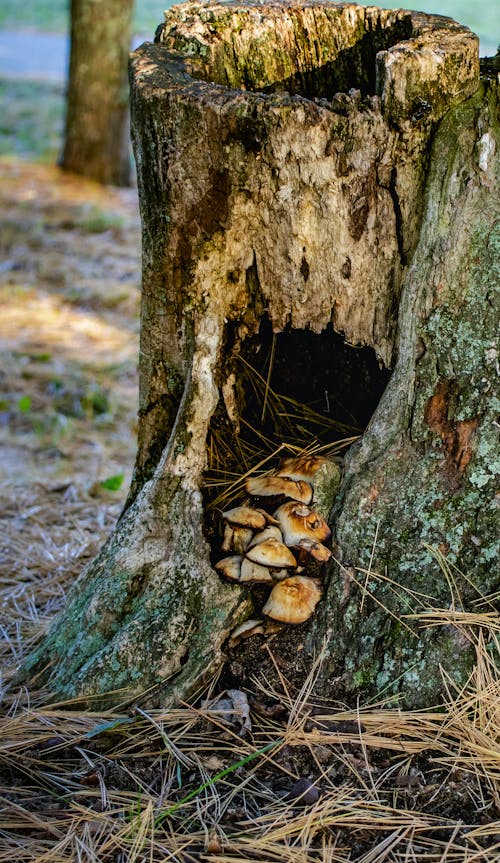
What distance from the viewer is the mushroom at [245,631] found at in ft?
6.86

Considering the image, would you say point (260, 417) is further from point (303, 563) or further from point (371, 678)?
point (371, 678)

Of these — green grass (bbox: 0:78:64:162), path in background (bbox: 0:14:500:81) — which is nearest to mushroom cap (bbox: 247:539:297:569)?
green grass (bbox: 0:78:64:162)

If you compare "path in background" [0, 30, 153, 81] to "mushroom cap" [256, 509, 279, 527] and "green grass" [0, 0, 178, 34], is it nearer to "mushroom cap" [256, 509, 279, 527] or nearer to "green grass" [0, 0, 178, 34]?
"green grass" [0, 0, 178, 34]

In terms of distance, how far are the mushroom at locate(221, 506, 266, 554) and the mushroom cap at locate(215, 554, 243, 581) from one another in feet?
0.09

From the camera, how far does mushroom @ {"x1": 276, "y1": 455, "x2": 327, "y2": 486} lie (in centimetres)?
225

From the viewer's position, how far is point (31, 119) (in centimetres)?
1190

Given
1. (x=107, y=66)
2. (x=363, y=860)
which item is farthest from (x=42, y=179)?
(x=363, y=860)

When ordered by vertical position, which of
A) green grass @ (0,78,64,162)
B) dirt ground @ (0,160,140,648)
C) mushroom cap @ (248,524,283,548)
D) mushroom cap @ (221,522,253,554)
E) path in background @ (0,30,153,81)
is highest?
path in background @ (0,30,153,81)

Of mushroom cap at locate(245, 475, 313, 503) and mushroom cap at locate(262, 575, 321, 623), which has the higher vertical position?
mushroom cap at locate(245, 475, 313, 503)

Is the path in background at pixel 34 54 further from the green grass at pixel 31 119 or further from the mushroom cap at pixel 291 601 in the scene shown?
the mushroom cap at pixel 291 601

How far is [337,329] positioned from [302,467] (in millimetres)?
413

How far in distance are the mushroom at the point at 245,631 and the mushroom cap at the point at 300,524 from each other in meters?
0.23

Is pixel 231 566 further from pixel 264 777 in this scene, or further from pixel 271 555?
pixel 264 777

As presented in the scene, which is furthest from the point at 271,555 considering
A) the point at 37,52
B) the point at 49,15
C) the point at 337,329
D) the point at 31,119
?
the point at 49,15
